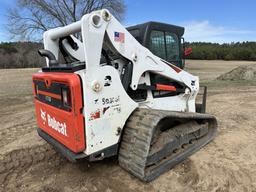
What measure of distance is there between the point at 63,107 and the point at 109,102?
0.60 meters

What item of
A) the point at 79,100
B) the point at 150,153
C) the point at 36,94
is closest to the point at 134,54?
the point at 79,100

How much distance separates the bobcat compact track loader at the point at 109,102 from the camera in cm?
284

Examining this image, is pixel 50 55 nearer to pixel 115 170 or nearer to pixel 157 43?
pixel 157 43

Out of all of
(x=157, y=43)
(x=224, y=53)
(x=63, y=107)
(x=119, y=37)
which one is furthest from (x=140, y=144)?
(x=224, y=53)

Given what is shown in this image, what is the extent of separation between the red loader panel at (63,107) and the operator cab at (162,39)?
5.36 ft

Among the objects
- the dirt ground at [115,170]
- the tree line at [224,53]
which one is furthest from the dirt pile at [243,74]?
the tree line at [224,53]

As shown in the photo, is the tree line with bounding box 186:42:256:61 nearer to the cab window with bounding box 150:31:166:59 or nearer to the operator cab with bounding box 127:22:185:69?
the operator cab with bounding box 127:22:185:69

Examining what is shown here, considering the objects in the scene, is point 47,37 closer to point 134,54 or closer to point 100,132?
point 134,54

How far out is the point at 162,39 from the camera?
13.9 ft

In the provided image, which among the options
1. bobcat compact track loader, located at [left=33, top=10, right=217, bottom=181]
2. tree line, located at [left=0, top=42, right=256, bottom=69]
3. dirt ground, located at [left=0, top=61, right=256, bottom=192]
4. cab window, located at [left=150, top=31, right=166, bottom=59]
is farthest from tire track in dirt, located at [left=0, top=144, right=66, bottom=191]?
tree line, located at [left=0, top=42, right=256, bottom=69]

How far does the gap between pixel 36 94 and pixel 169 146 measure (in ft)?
7.61

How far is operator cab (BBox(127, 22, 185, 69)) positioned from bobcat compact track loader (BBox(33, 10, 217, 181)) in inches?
5.9

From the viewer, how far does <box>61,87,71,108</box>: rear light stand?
112 inches

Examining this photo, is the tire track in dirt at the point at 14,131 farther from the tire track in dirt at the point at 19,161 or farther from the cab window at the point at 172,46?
the cab window at the point at 172,46
